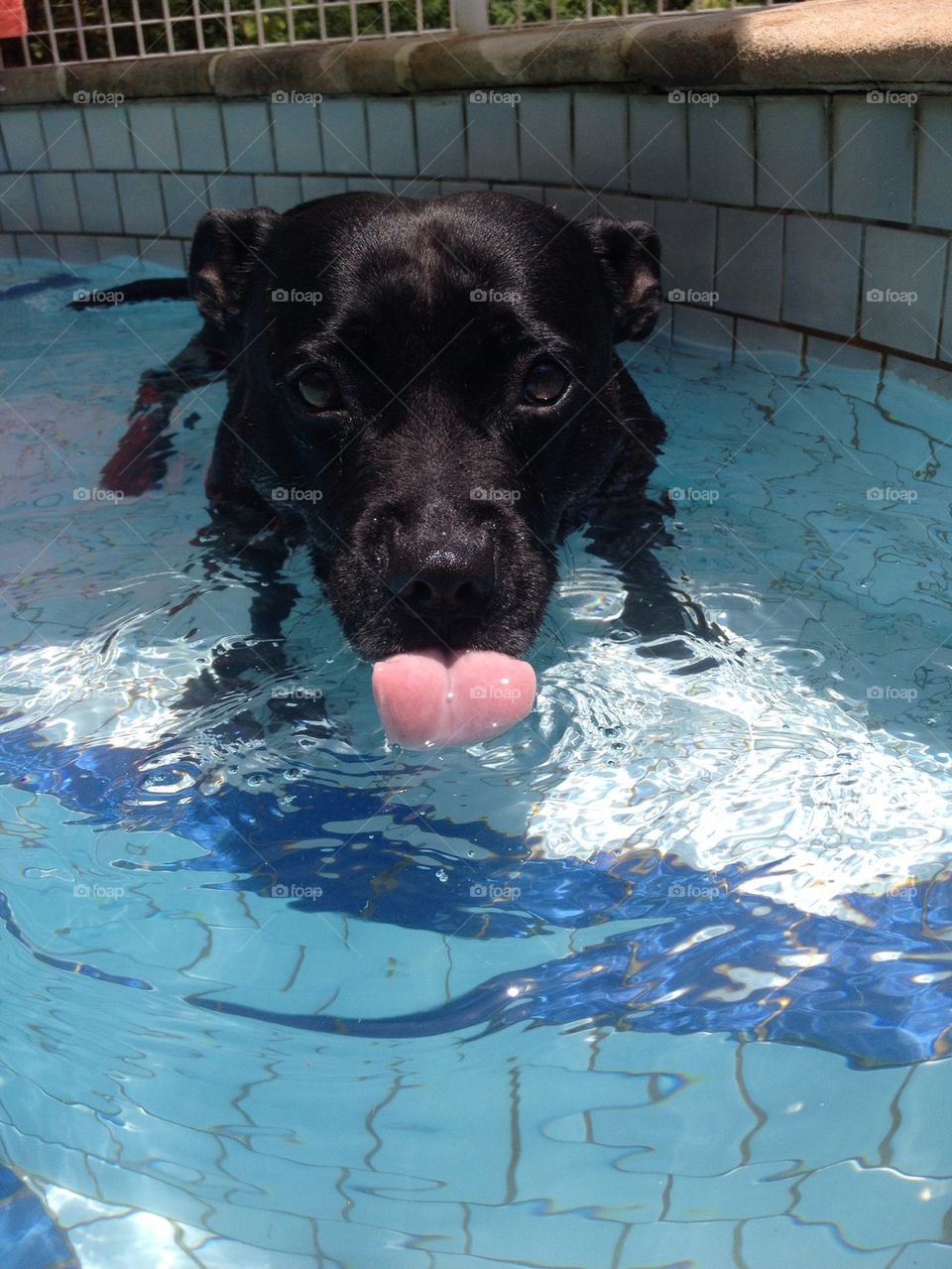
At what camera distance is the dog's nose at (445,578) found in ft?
8.29

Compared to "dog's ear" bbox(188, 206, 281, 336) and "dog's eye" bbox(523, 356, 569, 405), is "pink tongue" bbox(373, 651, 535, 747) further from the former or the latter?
A: "dog's ear" bbox(188, 206, 281, 336)

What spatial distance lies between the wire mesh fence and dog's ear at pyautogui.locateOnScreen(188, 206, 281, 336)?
7.79ft

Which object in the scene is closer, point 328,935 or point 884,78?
point 328,935

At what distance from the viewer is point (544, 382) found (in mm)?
3004

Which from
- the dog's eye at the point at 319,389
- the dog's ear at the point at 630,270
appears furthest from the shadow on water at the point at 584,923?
the dog's ear at the point at 630,270

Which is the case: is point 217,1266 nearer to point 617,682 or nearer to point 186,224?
point 617,682

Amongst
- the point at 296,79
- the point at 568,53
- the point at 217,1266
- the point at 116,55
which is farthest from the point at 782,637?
the point at 116,55

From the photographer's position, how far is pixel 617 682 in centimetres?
314

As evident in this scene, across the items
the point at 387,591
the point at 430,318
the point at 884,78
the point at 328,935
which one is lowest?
the point at 328,935

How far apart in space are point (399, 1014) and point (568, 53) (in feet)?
13.5

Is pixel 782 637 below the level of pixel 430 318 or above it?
below

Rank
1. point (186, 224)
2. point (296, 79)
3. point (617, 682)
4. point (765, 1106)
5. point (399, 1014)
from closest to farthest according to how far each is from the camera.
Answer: point (765, 1106)
point (399, 1014)
point (617, 682)
point (296, 79)
point (186, 224)

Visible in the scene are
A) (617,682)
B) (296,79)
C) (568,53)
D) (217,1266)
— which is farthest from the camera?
(296,79)

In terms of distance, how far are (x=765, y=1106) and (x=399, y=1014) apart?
0.64m
